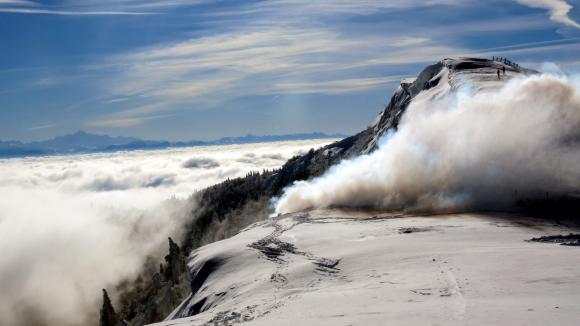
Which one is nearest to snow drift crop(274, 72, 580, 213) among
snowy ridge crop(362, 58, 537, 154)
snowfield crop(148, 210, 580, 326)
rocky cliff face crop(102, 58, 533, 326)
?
snowy ridge crop(362, 58, 537, 154)

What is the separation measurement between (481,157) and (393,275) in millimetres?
34227

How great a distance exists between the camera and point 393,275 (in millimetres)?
31422

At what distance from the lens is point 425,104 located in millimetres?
94938

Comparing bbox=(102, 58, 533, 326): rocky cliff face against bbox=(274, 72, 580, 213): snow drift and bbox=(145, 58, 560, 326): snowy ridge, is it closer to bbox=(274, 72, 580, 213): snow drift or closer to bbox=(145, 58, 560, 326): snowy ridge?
bbox=(145, 58, 560, 326): snowy ridge

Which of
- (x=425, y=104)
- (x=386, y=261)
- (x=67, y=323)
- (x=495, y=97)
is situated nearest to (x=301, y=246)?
(x=386, y=261)

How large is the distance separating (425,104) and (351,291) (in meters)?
71.8

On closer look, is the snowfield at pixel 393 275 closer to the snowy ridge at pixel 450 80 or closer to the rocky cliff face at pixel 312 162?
the rocky cliff face at pixel 312 162

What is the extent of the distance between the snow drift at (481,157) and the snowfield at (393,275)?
6621 millimetres

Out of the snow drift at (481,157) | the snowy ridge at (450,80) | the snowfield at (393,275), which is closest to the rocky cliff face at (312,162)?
the snowy ridge at (450,80)

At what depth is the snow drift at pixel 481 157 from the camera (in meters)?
56.1

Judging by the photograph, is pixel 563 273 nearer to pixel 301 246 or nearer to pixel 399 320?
pixel 399 320

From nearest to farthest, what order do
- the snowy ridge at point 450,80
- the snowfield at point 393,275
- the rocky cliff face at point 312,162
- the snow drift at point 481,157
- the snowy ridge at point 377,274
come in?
the snowfield at point 393,275 < the snowy ridge at point 377,274 < the snow drift at point 481,157 < the rocky cliff face at point 312,162 < the snowy ridge at point 450,80

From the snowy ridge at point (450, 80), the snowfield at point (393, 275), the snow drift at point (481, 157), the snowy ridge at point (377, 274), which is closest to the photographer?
the snowfield at point (393, 275)

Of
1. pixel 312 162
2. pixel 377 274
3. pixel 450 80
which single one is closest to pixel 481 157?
pixel 377 274
